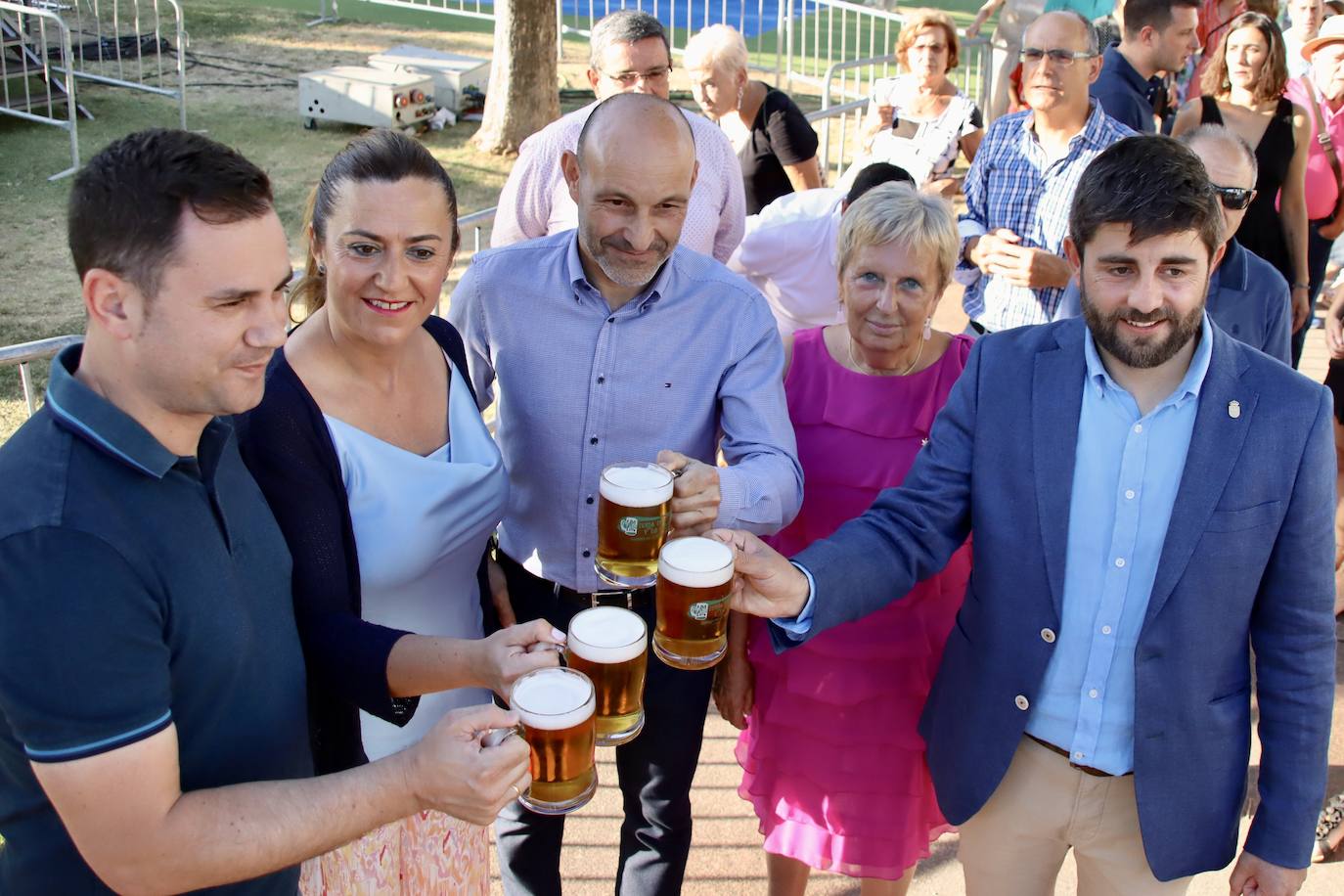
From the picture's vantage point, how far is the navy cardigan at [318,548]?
7.50 feet

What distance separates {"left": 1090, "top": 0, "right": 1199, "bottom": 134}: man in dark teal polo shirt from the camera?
614 cm

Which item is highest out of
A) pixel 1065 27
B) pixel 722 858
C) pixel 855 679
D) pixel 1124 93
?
pixel 1065 27

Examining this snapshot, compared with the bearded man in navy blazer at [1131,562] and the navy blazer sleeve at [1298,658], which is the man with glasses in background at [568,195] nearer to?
the bearded man in navy blazer at [1131,562]

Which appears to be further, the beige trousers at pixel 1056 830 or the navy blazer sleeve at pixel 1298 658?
the beige trousers at pixel 1056 830

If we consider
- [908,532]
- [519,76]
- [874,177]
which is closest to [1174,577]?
[908,532]

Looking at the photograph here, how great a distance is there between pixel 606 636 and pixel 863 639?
0.96 m

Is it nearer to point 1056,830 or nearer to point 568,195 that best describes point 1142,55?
point 568,195

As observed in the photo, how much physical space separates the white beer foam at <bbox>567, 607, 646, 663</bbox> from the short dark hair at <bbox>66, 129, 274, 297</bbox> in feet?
3.42

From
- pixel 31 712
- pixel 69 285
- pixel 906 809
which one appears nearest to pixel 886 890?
pixel 906 809

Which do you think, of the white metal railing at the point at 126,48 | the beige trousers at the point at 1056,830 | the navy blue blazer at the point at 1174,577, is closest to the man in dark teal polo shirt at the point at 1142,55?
the navy blue blazer at the point at 1174,577

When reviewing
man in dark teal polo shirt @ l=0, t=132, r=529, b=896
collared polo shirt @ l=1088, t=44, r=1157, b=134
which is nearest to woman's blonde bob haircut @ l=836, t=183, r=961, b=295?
man in dark teal polo shirt @ l=0, t=132, r=529, b=896

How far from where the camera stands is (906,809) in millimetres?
3131

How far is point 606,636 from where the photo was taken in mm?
2346

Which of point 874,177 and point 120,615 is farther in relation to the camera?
point 874,177
